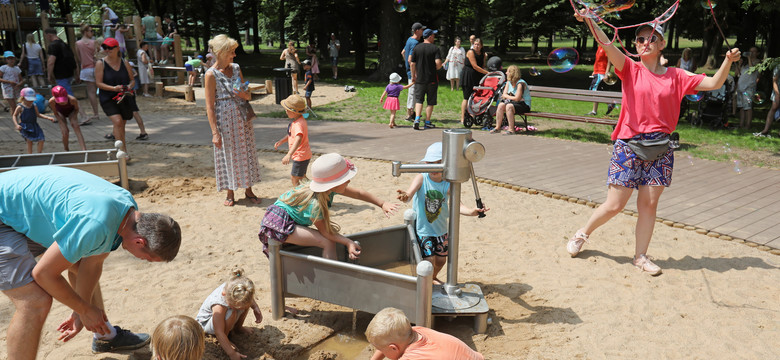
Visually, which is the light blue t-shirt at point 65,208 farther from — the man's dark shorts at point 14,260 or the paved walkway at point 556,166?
the paved walkway at point 556,166

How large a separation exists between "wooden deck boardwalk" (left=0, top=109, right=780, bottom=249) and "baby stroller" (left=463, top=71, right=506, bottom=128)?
561 millimetres

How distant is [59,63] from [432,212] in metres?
11.8

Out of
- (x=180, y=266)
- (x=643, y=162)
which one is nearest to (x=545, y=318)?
(x=643, y=162)

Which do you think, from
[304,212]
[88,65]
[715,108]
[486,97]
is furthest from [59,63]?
[715,108]

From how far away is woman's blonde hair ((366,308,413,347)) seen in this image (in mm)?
2707

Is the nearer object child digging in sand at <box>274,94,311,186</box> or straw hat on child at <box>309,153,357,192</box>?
straw hat on child at <box>309,153,357,192</box>

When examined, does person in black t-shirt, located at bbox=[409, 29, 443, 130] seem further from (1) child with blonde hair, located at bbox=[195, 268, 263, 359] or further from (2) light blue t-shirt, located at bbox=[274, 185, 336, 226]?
(1) child with blonde hair, located at bbox=[195, 268, 263, 359]

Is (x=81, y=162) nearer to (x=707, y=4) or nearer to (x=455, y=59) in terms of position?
(x=707, y=4)

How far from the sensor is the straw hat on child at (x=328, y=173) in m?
3.59

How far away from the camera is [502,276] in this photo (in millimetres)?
4641

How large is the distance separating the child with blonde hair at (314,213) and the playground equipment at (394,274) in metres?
0.10

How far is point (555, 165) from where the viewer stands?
8.24 meters

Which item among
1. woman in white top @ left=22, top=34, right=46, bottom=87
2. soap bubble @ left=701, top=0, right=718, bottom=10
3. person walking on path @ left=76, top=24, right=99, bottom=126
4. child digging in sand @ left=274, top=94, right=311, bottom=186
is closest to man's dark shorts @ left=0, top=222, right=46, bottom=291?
child digging in sand @ left=274, top=94, right=311, bottom=186

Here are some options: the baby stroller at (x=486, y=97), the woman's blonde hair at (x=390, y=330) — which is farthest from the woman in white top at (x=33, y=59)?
the woman's blonde hair at (x=390, y=330)
